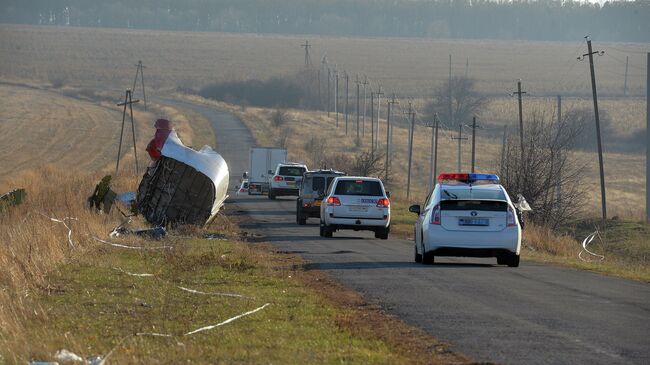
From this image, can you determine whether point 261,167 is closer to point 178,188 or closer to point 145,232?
point 178,188

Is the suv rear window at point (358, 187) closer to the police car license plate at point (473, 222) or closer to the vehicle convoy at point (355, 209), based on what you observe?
the vehicle convoy at point (355, 209)

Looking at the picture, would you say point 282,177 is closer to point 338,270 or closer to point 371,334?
point 338,270

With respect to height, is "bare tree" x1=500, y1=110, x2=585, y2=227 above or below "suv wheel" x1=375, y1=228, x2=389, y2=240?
above

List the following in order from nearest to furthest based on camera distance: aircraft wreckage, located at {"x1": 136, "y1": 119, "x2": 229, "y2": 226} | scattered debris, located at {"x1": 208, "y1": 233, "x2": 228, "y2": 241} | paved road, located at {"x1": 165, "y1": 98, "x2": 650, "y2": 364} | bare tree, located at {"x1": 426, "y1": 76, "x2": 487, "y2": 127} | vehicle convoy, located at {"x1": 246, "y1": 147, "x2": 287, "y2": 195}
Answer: paved road, located at {"x1": 165, "y1": 98, "x2": 650, "y2": 364} → scattered debris, located at {"x1": 208, "y1": 233, "x2": 228, "y2": 241} → aircraft wreckage, located at {"x1": 136, "y1": 119, "x2": 229, "y2": 226} → vehicle convoy, located at {"x1": 246, "y1": 147, "x2": 287, "y2": 195} → bare tree, located at {"x1": 426, "y1": 76, "x2": 487, "y2": 127}

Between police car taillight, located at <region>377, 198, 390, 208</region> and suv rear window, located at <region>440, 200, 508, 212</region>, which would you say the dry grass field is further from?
suv rear window, located at <region>440, 200, 508, 212</region>

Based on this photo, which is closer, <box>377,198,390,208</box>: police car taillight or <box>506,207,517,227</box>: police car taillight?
<box>506,207,517,227</box>: police car taillight

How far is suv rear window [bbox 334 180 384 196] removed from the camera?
1285 inches

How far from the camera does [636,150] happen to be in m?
111

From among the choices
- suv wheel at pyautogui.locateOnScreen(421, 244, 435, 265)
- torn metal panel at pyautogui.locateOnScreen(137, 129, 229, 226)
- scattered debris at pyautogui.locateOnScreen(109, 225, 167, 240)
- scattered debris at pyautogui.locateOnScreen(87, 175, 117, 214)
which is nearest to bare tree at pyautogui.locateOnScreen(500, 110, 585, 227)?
torn metal panel at pyautogui.locateOnScreen(137, 129, 229, 226)

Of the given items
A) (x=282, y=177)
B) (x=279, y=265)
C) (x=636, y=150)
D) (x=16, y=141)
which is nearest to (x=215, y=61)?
(x=636, y=150)

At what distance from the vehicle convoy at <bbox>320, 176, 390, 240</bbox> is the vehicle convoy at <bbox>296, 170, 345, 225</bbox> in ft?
18.3

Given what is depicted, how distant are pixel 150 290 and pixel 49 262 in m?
2.59

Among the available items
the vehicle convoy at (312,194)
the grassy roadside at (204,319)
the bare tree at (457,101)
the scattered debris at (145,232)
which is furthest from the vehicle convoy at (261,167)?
the bare tree at (457,101)

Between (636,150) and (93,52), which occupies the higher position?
(93,52)
